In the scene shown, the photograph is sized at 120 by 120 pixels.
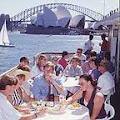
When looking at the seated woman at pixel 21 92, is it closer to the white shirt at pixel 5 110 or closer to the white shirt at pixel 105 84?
the white shirt at pixel 105 84

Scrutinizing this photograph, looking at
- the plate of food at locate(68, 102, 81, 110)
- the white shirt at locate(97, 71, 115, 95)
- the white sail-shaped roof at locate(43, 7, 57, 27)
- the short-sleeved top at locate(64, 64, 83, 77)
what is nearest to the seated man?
the white shirt at locate(97, 71, 115, 95)

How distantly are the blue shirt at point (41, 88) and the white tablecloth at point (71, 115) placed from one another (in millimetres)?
1118

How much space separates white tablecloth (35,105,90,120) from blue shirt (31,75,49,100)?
1.12 metres

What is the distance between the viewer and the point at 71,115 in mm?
4844

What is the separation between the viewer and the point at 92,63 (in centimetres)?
764

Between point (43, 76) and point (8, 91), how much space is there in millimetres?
1950

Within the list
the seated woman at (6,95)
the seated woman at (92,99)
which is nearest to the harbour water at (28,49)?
the seated woman at (92,99)

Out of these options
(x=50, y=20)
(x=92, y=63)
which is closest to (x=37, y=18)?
(x=50, y=20)

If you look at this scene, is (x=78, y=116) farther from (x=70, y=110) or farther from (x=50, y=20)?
(x=50, y=20)

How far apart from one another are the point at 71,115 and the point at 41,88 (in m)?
1.36

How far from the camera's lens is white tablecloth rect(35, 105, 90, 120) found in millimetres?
4715

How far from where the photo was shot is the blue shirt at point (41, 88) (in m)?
6.11

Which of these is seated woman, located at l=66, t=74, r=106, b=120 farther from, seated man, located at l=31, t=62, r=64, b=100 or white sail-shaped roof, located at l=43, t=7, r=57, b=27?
white sail-shaped roof, located at l=43, t=7, r=57, b=27

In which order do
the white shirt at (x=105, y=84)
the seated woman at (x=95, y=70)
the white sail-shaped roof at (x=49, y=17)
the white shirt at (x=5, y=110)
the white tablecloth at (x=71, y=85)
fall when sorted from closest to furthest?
1. the white shirt at (x=5, y=110)
2. the white shirt at (x=105, y=84)
3. the white tablecloth at (x=71, y=85)
4. the seated woman at (x=95, y=70)
5. the white sail-shaped roof at (x=49, y=17)
